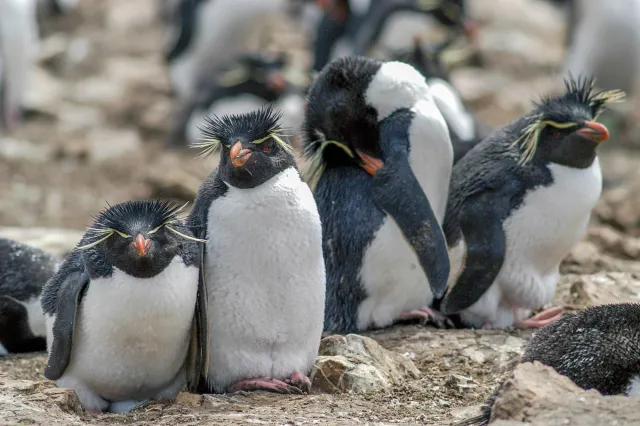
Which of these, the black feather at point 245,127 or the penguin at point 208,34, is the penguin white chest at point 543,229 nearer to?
the black feather at point 245,127

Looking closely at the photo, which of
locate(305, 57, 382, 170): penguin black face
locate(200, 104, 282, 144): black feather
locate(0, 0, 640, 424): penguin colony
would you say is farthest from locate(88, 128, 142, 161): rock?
locate(200, 104, 282, 144): black feather

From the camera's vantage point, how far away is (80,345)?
429cm

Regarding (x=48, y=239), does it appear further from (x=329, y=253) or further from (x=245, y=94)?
(x=245, y=94)

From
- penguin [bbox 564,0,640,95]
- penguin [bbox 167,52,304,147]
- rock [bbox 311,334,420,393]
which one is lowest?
rock [bbox 311,334,420,393]

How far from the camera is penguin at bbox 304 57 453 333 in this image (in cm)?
511

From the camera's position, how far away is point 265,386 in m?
4.27

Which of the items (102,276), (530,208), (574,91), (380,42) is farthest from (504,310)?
(380,42)

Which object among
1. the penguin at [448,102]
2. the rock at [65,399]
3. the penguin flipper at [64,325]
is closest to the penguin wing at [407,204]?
the penguin at [448,102]

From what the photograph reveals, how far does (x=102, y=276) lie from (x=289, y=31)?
12.9 m

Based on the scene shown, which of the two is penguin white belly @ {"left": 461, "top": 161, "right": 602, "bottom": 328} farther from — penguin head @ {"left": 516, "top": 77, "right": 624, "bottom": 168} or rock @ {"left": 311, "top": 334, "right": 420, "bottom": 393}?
rock @ {"left": 311, "top": 334, "right": 420, "bottom": 393}

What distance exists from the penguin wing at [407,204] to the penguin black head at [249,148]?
2.04 feet

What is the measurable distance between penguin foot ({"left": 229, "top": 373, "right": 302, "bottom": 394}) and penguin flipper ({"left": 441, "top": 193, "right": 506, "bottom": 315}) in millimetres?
1089

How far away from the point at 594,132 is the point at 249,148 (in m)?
1.63

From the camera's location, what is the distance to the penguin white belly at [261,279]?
425 cm
